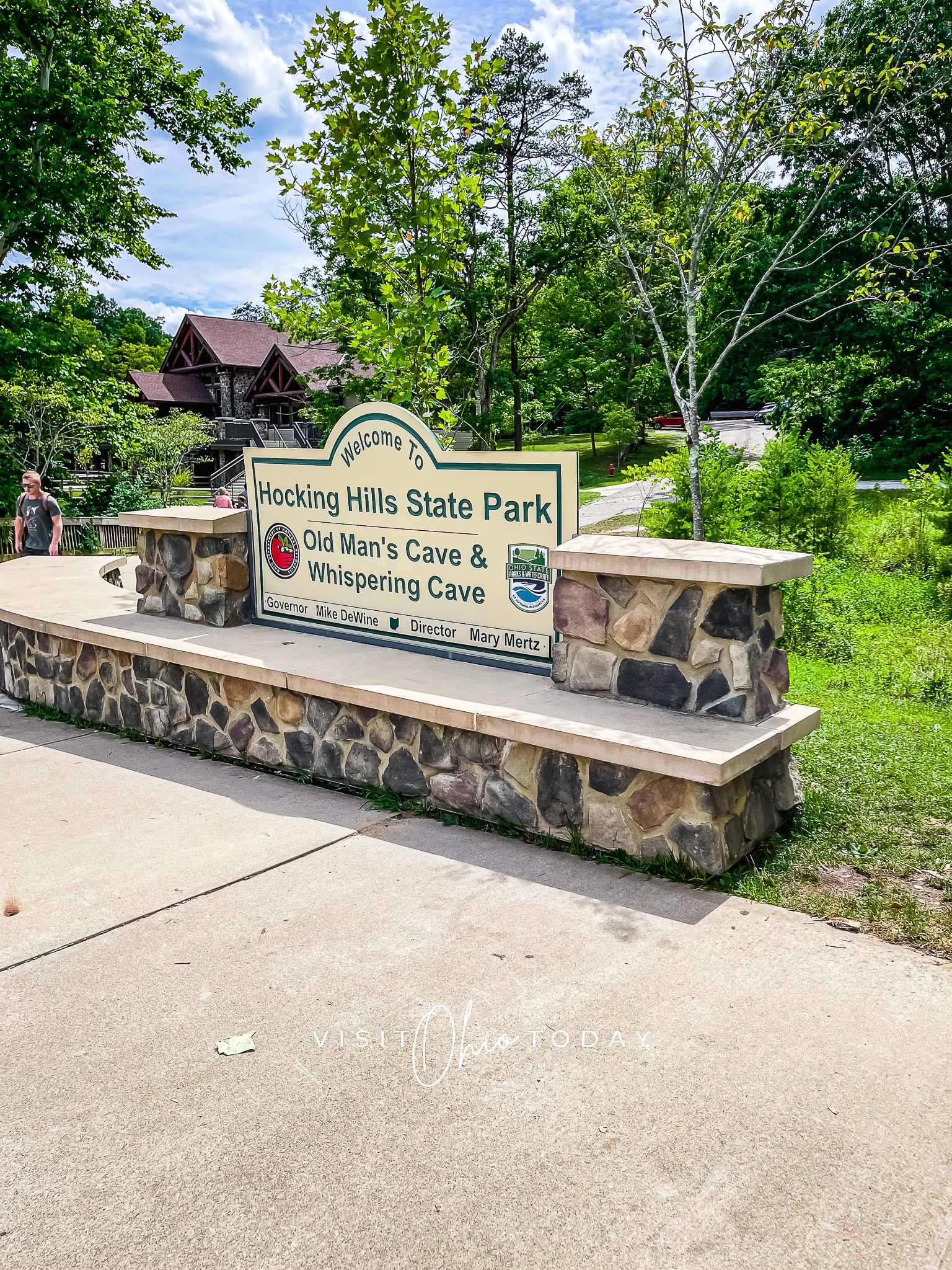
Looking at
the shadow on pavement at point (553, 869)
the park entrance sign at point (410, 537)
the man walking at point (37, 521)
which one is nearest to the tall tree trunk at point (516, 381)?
the man walking at point (37, 521)

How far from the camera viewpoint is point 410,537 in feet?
18.8

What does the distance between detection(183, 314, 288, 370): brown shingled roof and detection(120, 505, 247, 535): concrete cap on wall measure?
134ft

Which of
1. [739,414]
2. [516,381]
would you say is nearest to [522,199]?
[516,381]

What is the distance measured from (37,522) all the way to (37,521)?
0.03 feet

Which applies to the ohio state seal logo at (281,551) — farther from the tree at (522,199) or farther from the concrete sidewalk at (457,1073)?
the tree at (522,199)

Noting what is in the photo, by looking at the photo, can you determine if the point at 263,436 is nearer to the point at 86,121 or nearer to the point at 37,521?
the point at 86,121

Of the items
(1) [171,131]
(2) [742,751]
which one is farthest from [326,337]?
(1) [171,131]

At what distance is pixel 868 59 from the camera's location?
51.2ft

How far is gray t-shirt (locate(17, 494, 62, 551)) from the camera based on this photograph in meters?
10.5

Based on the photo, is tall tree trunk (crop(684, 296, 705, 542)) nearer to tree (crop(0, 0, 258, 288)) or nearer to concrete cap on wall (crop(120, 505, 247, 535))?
concrete cap on wall (crop(120, 505, 247, 535))

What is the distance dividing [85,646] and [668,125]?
6.89 m

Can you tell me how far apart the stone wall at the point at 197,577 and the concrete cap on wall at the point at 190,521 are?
76 mm

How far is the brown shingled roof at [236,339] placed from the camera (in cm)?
4672

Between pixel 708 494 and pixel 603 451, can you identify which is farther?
pixel 603 451
